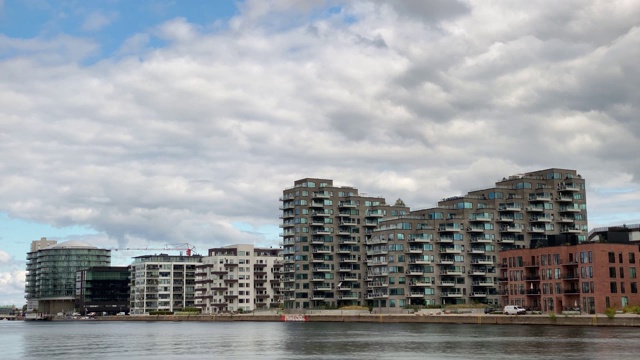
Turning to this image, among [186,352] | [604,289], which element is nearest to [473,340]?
[186,352]

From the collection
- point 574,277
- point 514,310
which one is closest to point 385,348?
point 514,310

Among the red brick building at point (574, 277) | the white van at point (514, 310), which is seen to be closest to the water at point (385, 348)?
the red brick building at point (574, 277)

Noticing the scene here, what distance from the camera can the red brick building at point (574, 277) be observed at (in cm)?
16512

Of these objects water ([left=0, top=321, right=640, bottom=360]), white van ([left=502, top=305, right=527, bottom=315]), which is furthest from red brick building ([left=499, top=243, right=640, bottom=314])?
water ([left=0, top=321, right=640, bottom=360])

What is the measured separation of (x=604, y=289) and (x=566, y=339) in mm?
61761

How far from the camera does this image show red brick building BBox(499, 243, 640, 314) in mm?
165125

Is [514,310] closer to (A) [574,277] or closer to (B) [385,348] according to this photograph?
(A) [574,277]

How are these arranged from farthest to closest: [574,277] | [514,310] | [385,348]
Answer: [514,310] < [574,277] < [385,348]

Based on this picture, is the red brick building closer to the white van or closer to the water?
the white van

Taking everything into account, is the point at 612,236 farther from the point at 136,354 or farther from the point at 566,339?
the point at 136,354

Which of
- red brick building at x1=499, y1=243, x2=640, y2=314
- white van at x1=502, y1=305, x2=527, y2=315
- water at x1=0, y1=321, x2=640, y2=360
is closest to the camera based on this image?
water at x1=0, y1=321, x2=640, y2=360

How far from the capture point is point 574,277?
6781 inches

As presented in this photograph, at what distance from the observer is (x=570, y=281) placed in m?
174

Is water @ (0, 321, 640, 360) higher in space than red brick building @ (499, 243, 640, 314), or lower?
lower
